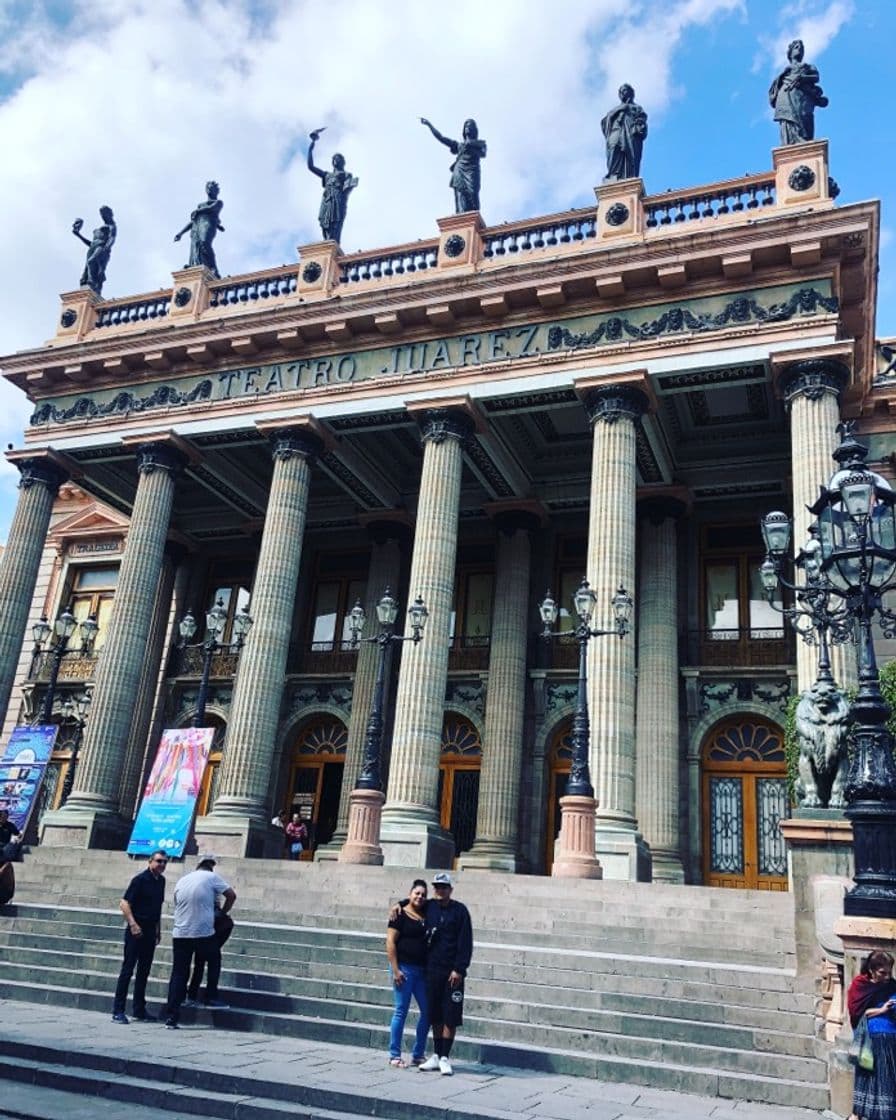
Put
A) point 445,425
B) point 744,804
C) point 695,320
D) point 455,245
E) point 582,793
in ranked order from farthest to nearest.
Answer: point 455,245 < point 744,804 < point 445,425 < point 695,320 < point 582,793

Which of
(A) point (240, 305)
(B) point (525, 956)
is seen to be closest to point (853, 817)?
(B) point (525, 956)

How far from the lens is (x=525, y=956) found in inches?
418

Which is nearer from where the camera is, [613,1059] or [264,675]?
[613,1059]

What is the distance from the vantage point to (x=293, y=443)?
69.4 ft

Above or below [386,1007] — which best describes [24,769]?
above

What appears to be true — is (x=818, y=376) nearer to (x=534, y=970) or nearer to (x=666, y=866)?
(x=666, y=866)

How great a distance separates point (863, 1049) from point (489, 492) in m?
18.3

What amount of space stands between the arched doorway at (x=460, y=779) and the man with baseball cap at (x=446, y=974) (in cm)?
1416

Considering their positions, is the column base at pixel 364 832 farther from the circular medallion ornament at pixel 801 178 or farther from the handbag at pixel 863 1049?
the circular medallion ornament at pixel 801 178

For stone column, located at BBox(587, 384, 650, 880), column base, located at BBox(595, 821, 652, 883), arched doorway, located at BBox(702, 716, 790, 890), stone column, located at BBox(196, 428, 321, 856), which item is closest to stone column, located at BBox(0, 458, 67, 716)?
stone column, located at BBox(196, 428, 321, 856)

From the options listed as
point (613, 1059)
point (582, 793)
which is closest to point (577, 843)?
point (582, 793)

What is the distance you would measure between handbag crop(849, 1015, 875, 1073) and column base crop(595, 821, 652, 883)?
9836 mm

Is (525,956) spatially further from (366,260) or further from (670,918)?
(366,260)

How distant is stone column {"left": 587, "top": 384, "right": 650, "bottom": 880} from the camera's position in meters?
15.9
